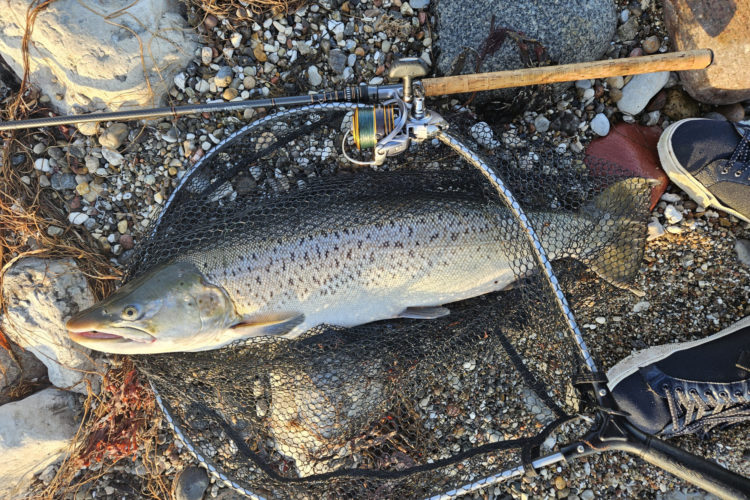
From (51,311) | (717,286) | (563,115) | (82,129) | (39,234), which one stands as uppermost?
(82,129)

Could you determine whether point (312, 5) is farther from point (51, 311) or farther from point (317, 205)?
point (51, 311)

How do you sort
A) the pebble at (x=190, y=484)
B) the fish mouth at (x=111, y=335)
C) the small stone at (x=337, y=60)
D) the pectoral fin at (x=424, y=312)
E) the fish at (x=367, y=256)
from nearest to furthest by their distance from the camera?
the fish mouth at (x=111, y=335) < the fish at (x=367, y=256) < the pectoral fin at (x=424, y=312) < the small stone at (x=337, y=60) < the pebble at (x=190, y=484)

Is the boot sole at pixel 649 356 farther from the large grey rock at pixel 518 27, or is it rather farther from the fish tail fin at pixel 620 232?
the large grey rock at pixel 518 27

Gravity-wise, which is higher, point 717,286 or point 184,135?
point 184,135

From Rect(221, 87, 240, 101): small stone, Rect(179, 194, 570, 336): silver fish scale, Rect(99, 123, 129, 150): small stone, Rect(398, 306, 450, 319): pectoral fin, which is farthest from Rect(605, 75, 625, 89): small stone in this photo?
Rect(99, 123, 129, 150): small stone

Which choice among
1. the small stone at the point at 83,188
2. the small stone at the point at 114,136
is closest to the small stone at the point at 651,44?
the small stone at the point at 114,136

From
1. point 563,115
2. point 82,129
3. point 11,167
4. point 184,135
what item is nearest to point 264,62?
point 184,135
